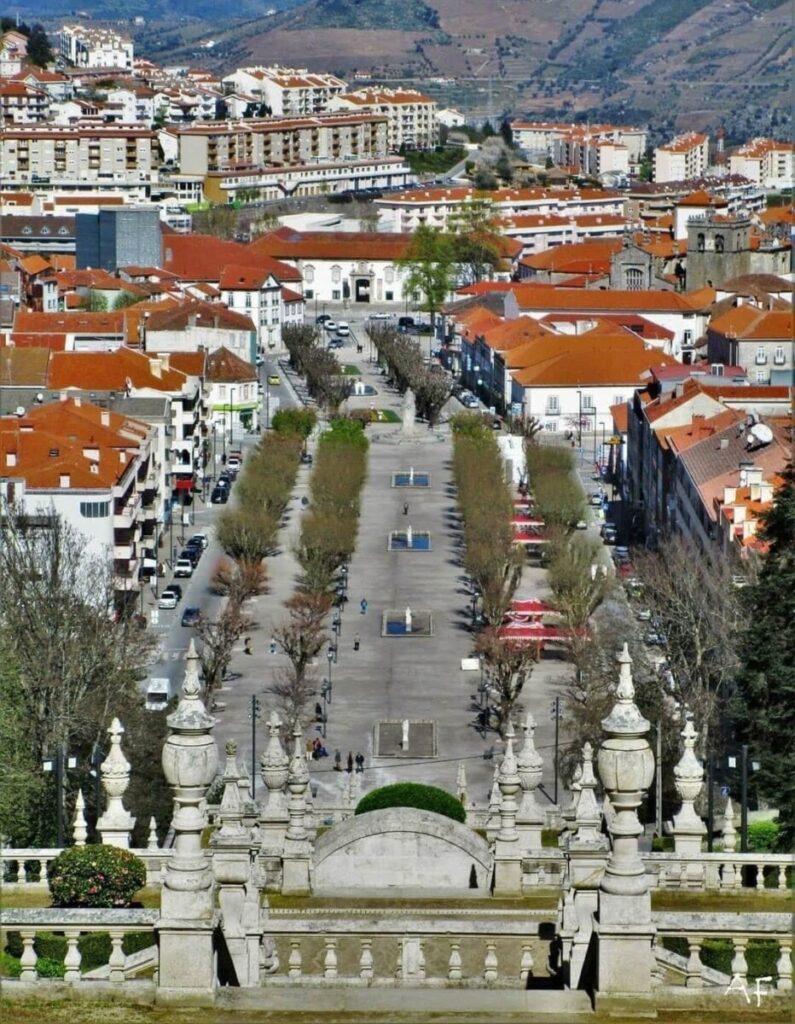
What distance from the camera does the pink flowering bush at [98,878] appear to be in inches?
843

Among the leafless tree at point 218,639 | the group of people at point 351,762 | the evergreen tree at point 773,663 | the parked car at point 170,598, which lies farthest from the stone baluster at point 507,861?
the parked car at point 170,598

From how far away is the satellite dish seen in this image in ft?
182

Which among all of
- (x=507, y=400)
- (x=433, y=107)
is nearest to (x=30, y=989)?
(x=507, y=400)

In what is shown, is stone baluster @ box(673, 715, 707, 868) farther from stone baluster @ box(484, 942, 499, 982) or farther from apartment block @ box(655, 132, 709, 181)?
apartment block @ box(655, 132, 709, 181)

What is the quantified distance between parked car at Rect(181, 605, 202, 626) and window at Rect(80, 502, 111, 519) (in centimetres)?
216

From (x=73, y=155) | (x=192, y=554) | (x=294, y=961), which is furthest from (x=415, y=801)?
(x=73, y=155)

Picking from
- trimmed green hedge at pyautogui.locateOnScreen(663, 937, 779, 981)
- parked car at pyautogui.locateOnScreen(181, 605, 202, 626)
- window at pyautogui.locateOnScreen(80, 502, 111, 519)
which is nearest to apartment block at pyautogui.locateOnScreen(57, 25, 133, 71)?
window at pyautogui.locateOnScreen(80, 502, 111, 519)

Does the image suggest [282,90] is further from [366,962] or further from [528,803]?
[366,962]

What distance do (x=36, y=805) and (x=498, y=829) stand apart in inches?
223

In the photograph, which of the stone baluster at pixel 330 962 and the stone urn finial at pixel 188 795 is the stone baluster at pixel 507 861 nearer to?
the stone baluster at pixel 330 962

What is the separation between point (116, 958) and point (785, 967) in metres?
3.63

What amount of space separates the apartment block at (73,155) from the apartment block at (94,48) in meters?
16.2

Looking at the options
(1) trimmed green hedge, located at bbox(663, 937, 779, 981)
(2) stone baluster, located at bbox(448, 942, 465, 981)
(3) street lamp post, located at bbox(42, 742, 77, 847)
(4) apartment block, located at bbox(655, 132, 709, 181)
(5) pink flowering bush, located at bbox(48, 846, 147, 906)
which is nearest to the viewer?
(1) trimmed green hedge, located at bbox(663, 937, 779, 981)

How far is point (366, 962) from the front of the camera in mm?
17906
